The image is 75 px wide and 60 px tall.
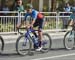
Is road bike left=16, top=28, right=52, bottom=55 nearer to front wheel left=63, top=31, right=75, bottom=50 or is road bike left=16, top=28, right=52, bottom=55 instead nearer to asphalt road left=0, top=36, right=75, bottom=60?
asphalt road left=0, top=36, right=75, bottom=60

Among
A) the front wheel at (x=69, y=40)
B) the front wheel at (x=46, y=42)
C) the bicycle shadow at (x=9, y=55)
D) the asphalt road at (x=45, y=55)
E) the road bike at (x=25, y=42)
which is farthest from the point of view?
the front wheel at (x=69, y=40)

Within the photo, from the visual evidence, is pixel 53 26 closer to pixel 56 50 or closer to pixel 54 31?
pixel 54 31

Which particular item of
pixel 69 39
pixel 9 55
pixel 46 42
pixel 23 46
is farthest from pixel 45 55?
A: pixel 69 39

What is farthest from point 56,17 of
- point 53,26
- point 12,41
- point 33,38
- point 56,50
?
point 33,38

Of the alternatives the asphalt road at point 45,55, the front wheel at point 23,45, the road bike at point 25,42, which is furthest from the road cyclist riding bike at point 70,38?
the front wheel at point 23,45

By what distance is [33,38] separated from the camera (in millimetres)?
11734

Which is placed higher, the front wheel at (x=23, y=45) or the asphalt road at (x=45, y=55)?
the front wheel at (x=23, y=45)

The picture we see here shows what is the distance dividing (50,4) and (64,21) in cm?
635

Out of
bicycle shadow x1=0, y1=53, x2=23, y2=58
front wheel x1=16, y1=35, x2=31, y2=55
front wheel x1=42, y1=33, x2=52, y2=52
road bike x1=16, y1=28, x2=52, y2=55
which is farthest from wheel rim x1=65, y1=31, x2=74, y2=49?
bicycle shadow x1=0, y1=53, x2=23, y2=58

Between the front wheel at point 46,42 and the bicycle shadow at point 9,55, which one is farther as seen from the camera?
the front wheel at point 46,42

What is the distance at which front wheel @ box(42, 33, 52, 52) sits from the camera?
12091mm

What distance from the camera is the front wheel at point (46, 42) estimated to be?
1209cm

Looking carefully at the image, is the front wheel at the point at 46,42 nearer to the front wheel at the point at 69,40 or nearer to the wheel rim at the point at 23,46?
the wheel rim at the point at 23,46

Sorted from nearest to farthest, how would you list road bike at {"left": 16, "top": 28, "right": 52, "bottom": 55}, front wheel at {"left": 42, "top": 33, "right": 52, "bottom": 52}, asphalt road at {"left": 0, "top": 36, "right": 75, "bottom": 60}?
asphalt road at {"left": 0, "top": 36, "right": 75, "bottom": 60} < road bike at {"left": 16, "top": 28, "right": 52, "bottom": 55} < front wheel at {"left": 42, "top": 33, "right": 52, "bottom": 52}
